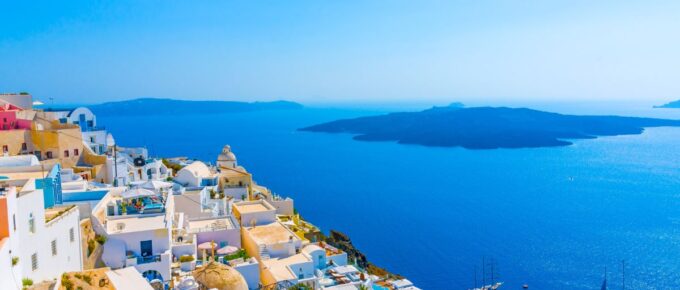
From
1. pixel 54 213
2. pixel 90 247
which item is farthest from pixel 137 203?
pixel 54 213

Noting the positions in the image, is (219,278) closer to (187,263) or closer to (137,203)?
(187,263)

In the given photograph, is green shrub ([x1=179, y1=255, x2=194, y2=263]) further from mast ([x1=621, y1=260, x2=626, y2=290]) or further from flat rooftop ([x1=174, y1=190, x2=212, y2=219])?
mast ([x1=621, y1=260, x2=626, y2=290])

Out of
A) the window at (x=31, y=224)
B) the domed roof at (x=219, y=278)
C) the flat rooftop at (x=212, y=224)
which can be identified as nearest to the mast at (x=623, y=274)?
the flat rooftop at (x=212, y=224)

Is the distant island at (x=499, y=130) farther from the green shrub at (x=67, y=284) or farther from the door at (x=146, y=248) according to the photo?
the green shrub at (x=67, y=284)

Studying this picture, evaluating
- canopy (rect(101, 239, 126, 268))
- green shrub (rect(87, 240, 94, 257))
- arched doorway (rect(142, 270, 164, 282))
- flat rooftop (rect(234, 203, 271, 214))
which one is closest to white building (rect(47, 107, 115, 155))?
flat rooftop (rect(234, 203, 271, 214))

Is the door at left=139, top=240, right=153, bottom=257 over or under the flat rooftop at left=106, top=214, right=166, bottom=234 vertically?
Result: under

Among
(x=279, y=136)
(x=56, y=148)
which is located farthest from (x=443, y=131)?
(x=56, y=148)

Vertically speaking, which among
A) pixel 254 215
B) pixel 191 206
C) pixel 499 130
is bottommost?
pixel 499 130

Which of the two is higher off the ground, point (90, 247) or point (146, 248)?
point (90, 247)
